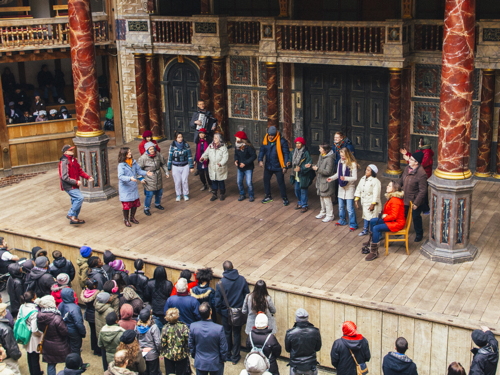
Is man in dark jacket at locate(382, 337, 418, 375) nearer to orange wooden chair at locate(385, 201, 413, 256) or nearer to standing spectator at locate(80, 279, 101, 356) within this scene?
orange wooden chair at locate(385, 201, 413, 256)

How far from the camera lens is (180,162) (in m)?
14.1

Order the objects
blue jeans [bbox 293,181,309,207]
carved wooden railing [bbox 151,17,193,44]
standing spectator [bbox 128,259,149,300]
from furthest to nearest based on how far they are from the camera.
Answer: carved wooden railing [bbox 151,17,193,44]
blue jeans [bbox 293,181,309,207]
standing spectator [bbox 128,259,149,300]

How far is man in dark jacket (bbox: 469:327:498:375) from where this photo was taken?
8094 mm

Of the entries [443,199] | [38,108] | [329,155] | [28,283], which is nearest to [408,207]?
[443,199]

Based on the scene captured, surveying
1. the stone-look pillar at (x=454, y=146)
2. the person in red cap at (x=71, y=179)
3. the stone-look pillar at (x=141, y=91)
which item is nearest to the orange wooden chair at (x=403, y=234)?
the stone-look pillar at (x=454, y=146)

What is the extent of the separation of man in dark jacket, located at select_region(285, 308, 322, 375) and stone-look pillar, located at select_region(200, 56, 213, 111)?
33.3ft

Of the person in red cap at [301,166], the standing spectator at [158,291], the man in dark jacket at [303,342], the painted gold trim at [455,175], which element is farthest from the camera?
the person in red cap at [301,166]

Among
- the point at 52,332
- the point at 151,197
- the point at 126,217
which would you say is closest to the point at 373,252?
the point at 151,197

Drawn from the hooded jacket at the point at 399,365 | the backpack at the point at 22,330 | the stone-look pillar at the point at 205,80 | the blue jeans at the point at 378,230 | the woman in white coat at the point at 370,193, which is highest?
the stone-look pillar at the point at 205,80

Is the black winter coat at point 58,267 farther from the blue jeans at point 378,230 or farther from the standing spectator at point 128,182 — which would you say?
the blue jeans at point 378,230

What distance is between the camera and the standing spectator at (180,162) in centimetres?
1399

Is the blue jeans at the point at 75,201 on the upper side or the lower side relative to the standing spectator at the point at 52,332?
upper

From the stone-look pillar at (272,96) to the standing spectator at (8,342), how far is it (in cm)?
932

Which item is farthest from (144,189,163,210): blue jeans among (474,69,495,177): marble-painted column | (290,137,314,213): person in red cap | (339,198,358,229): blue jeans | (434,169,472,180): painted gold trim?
(474,69,495,177): marble-painted column
